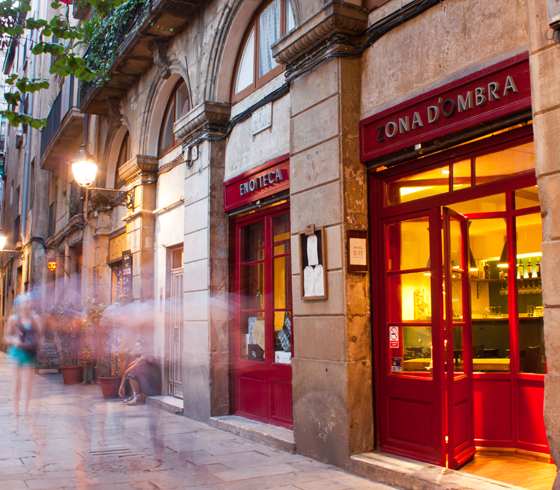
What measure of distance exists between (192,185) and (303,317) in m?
3.57

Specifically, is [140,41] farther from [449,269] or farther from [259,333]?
[449,269]

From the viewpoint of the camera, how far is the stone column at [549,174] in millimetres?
3732

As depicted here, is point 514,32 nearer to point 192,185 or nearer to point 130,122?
point 192,185

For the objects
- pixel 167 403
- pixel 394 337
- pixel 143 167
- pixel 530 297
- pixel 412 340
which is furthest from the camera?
pixel 143 167

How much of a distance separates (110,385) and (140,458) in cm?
488

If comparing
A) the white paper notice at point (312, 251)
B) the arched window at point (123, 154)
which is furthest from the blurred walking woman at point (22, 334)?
the arched window at point (123, 154)

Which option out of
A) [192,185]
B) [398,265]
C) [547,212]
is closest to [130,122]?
[192,185]

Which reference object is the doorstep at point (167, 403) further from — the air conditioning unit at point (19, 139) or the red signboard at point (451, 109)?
the air conditioning unit at point (19, 139)

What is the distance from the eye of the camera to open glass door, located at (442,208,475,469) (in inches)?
204

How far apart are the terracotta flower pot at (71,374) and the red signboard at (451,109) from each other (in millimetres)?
10131

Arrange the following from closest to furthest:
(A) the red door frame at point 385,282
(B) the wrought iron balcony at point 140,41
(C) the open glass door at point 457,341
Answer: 1. (C) the open glass door at point 457,341
2. (A) the red door frame at point 385,282
3. (B) the wrought iron balcony at point 140,41

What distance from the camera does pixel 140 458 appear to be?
6254mm

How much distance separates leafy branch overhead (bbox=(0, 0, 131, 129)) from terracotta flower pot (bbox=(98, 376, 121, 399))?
15.6 feet

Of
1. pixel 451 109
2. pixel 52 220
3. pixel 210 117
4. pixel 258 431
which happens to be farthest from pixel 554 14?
pixel 52 220
